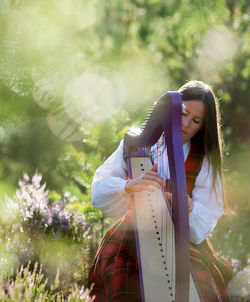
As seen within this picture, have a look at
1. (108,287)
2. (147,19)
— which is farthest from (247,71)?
(108,287)

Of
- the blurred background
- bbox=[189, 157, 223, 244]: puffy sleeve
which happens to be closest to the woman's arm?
bbox=[189, 157, 223, 244]: puffy sleeve

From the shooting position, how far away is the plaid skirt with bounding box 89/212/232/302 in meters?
1.71

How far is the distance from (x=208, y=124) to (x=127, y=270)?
0.87 m

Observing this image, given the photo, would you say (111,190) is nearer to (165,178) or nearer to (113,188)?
(113,188)

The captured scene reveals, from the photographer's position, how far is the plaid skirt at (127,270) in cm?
171

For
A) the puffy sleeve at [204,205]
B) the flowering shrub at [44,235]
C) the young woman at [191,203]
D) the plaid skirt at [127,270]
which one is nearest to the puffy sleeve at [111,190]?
the young woman at [191,203]

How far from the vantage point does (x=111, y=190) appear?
187cm

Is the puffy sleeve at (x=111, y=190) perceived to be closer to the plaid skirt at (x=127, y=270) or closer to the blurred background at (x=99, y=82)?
the plaid skirt at (x=127, y=270)

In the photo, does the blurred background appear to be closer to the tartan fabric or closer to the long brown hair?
the long brown hair

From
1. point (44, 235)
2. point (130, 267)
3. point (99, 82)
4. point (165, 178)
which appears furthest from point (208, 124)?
point (99, 82)

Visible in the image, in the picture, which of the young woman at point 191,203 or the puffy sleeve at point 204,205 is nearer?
the young woman at point 191,203

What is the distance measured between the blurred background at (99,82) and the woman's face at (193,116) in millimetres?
503

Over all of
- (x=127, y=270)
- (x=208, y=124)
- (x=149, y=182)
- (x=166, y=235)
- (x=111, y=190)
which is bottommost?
(x=127, y=270)

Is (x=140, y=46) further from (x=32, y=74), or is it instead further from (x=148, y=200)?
(x=148, y=200)
